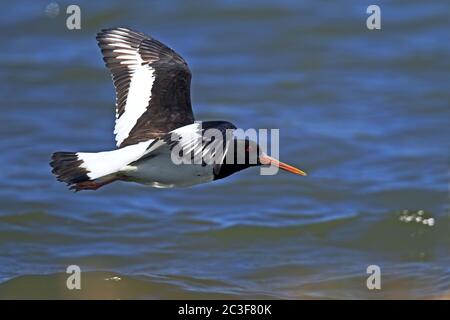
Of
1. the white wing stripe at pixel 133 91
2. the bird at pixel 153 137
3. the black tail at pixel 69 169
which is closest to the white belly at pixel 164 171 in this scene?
the bird at pixel 153 137

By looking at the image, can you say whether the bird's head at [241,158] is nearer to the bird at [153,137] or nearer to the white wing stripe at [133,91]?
the bird at [153,137]

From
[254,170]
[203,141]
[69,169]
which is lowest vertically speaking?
[69,169]

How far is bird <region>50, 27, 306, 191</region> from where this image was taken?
639 centimetres

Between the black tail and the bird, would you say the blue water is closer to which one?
the bird

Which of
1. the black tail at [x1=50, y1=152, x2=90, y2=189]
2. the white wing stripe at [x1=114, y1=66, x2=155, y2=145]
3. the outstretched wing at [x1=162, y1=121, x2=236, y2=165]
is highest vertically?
the white wing stripe at [x1=114, y1=66, x2=155, y2=145]

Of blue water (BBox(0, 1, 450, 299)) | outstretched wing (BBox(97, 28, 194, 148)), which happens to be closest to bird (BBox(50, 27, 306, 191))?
outstretched wing (BBox(97, 28, 194, 148))

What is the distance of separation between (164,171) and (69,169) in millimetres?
615

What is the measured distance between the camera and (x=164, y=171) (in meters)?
6.75

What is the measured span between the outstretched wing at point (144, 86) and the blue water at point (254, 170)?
53.7 inches

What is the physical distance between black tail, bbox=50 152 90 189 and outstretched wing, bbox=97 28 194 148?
0.65 m

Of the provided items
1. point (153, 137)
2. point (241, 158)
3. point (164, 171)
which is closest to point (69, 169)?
point (164, 171)

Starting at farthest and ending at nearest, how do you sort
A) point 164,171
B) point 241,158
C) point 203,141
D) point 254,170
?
point 254,170, point 241,158, point 164,171, point 203,141

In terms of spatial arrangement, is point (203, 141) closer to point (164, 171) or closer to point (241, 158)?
point (164, 171)

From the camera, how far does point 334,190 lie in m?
10.1
